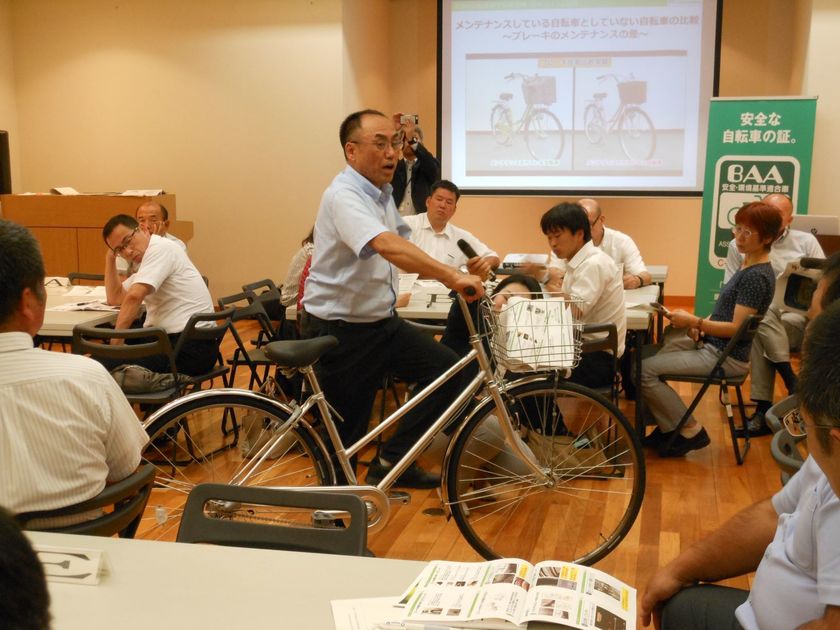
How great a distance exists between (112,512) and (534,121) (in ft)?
23.7

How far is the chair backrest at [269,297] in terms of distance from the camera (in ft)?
15.8

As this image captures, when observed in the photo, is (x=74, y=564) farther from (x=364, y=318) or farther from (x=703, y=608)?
(x=364, y=318)

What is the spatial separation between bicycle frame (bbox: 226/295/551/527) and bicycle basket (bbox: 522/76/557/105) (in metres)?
6.06

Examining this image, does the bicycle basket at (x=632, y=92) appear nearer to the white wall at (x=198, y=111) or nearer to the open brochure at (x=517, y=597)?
the white wall at (x=198, y=111)

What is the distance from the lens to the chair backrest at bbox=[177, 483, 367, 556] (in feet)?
5.70

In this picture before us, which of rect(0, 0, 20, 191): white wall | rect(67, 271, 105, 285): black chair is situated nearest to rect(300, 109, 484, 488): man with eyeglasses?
rect(67, 271, 105, 285): black chair

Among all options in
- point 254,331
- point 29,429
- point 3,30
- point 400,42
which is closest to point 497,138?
point 400,42

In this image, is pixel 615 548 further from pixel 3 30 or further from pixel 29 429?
pixel 3 30

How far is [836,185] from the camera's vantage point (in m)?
7.59

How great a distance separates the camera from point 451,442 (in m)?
2.95

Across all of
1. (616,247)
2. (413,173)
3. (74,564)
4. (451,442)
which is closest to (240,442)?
(451,442)

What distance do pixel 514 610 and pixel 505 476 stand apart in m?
1.92

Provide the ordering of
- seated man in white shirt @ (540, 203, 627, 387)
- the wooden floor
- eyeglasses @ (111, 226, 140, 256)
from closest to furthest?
the wooden floor
seated man in white shirt @ (540, 203, 627, 387)
eyeglasses @ (111, 226, 140, 256)

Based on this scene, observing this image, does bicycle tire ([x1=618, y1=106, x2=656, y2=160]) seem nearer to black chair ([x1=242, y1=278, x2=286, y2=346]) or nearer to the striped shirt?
black chair ([x1=242, y1=278, x2=286, y2=346])
